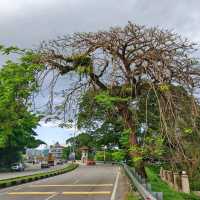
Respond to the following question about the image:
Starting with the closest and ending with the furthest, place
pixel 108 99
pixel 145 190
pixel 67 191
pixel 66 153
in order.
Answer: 1. pixel 145 190
2. pixel 108 99
3. pixel 67 191
4. pixel 66 153

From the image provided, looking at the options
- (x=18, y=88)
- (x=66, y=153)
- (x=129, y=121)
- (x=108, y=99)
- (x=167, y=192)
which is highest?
(x=66, y=153)

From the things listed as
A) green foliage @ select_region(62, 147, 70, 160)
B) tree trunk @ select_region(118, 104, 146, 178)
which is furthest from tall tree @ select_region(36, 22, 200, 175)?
green foliage @ select_region(62, 147, 70, 160)

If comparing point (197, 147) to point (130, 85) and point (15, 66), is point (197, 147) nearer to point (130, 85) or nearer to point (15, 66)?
point (130, 85)

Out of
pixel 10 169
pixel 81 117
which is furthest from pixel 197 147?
pixel 10 169

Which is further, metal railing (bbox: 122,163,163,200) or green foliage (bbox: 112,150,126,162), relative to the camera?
green foliage (bbox: 112,150,126,162)

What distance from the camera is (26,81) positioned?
19.0 m

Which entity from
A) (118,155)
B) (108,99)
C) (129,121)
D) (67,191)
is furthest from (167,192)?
(67,191)

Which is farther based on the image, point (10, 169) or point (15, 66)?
point (10, 169)

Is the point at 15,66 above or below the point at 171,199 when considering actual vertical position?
above

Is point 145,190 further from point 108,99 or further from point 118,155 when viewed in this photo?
point 118,155

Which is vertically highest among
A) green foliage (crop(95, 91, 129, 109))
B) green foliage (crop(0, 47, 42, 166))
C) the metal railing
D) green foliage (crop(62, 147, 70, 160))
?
green foliage (crop(62, 147, 70, 160))

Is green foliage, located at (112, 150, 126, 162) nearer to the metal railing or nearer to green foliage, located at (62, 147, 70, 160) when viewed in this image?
the metal railing

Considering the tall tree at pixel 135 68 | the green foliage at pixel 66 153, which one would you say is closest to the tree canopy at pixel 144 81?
the tall tree at pixel 135 68

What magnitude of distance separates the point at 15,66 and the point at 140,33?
4808 millimetres
